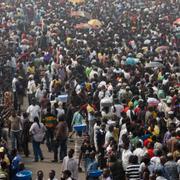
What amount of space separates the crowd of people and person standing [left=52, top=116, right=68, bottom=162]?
0.01 m

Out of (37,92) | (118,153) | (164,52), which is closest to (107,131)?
(118,153)

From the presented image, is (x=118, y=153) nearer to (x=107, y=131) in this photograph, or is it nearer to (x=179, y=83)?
(x=107, y=131)

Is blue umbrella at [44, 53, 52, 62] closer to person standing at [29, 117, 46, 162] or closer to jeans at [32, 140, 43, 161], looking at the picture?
jeans at [32, 140, 43, 161]

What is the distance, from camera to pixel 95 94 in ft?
71.4

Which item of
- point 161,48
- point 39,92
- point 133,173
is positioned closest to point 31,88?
point 39,92

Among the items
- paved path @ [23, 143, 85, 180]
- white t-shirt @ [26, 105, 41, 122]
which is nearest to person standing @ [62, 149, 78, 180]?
paved path @ [23, 143, 85, 180]

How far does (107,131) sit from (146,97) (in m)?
3.30

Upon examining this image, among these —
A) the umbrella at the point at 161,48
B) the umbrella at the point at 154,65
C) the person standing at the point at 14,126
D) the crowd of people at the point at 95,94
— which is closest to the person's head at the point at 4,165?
the crowd of people at the point at 95,94

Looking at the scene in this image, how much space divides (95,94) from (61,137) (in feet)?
11.3

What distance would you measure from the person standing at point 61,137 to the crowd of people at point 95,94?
0.01 metres

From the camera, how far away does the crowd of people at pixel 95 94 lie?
52.3ft

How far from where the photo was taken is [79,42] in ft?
102

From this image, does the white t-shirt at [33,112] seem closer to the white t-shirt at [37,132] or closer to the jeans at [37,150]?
the jeans at [37,150]

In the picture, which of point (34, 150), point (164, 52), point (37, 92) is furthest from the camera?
point (164, 52)
